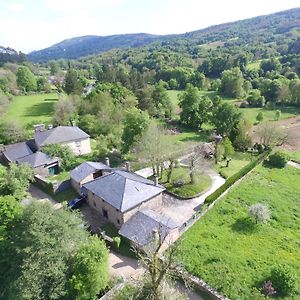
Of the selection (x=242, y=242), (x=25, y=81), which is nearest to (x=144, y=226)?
(x=242, y=242)

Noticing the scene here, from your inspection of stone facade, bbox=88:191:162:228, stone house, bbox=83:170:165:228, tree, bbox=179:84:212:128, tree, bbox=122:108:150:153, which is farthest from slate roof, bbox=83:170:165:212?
tree, bbox=179:84:212:128

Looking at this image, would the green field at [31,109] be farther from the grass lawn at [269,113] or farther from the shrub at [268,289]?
the shrub at [268,289]

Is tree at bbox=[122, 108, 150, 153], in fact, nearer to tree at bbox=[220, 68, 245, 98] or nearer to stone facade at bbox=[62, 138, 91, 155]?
stone facade at bbox=[62, 138, 91, 155]

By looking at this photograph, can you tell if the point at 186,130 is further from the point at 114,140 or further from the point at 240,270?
the point at 240,270

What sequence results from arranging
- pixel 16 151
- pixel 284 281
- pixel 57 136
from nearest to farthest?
pixel 284 281 < pixel 16 151 < pixel 57 136

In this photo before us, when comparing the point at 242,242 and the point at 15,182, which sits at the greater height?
the point at 15,182

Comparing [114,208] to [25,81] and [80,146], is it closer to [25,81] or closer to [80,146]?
[80,146]

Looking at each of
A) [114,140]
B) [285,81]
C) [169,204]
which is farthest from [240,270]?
[285,81]

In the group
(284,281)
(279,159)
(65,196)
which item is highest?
(284,281)
